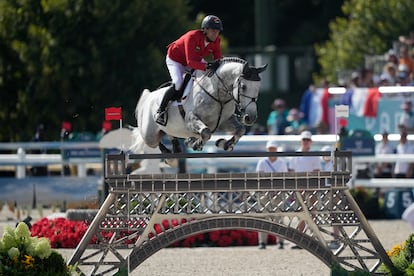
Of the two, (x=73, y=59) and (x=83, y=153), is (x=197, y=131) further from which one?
(x=73, y=59)

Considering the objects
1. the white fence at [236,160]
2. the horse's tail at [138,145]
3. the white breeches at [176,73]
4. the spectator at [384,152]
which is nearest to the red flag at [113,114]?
the white breeches at [176,73]

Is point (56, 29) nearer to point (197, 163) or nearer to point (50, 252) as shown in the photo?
point (197, 163)

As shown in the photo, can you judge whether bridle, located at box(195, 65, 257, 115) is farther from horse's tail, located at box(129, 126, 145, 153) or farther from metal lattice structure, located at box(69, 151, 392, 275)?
metal lattice structure, located at box(69, 151, 392, 275)

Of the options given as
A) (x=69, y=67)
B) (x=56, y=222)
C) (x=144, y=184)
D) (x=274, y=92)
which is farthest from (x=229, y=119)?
(x=274, y=92)

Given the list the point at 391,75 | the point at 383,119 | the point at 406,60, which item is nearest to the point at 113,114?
the point at 383,119

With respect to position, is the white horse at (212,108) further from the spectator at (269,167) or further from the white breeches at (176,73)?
the spectator at (269,167)

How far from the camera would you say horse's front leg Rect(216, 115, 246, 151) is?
13.1 m

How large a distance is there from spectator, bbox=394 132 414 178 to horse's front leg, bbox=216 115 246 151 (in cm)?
771

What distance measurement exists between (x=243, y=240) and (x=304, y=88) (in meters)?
17.9

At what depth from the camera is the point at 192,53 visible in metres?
13.3

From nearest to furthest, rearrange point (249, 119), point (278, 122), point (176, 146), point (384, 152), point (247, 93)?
point (249, 119) < point (247, 93) < point (176, 146) < point (384, 152) < point (278, 122)

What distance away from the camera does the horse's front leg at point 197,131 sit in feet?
43.3

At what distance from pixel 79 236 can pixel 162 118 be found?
2912 millimetres

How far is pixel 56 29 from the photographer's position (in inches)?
1073
